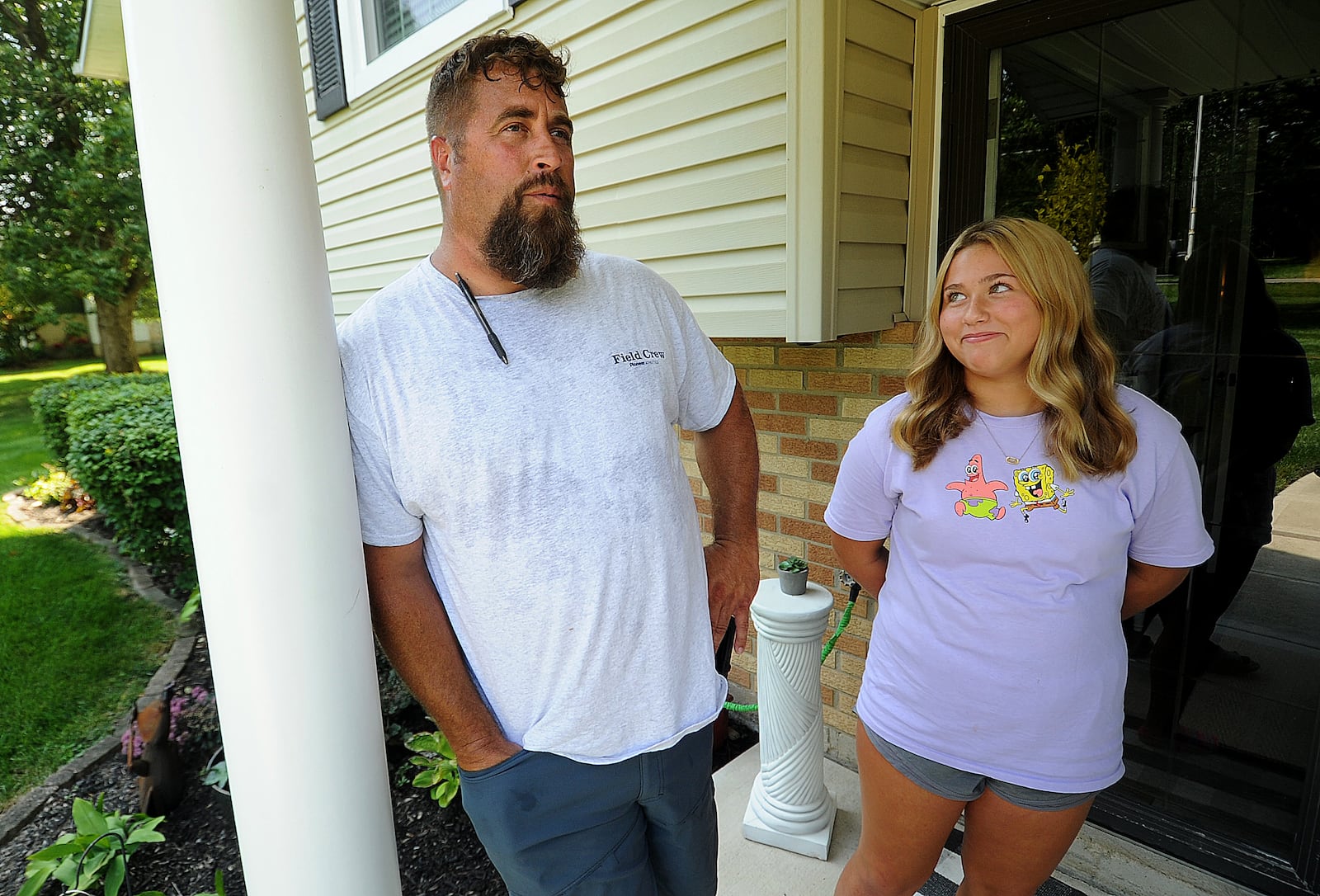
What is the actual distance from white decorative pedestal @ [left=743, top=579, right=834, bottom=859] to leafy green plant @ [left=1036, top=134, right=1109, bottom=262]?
123 cm

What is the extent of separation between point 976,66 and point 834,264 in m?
0.68

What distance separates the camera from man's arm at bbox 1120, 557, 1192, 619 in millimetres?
1507

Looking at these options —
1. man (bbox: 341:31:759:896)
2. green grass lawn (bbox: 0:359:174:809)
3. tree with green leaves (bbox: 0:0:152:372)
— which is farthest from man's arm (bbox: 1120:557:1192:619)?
tree with green leaves (bbox: 0:0:152:372)

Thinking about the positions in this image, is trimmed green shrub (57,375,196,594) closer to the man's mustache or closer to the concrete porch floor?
the concrete porch floor

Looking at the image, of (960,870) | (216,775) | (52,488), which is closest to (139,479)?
(216,775)

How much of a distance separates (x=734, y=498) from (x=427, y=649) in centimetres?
71

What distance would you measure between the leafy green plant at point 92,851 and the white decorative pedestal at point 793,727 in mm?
1894

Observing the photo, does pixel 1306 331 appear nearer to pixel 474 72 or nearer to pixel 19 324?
pixel 474 72

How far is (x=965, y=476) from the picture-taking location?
4.79 ft

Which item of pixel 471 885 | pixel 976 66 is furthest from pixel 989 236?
pixel 471 885

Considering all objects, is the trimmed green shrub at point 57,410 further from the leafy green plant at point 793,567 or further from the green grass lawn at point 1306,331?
the green grass lawn at point 1306,331

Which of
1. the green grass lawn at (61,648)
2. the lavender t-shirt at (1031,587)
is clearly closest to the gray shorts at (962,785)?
the lavender t-shirt at (1031,587)

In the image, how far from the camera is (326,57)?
4.32 m

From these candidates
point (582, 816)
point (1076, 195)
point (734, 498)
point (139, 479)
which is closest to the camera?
point (582, 816)
